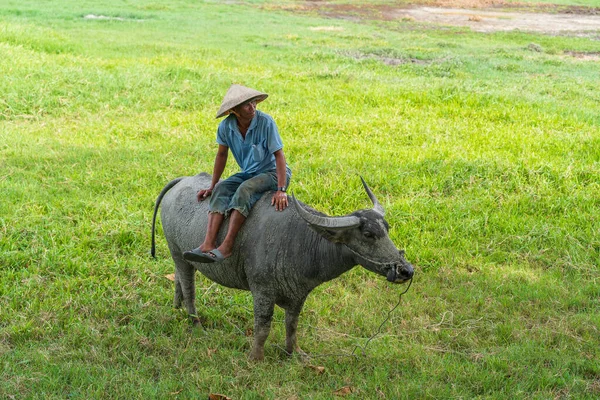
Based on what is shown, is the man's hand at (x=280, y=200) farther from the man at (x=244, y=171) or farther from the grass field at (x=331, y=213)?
the grass field at (x=331, y=213)

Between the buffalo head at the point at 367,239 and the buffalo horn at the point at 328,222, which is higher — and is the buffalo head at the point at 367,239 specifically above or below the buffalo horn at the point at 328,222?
below

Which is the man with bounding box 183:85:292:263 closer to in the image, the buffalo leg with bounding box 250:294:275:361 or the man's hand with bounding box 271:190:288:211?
the man's hand with bounding box 271:190:288:211

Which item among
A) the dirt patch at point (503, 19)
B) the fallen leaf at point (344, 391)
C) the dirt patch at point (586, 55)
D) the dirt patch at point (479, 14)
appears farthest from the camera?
the dirt patch at point (479, 14)

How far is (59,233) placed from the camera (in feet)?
21.0

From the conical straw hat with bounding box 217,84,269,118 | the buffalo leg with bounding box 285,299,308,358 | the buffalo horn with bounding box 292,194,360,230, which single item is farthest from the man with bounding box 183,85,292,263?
the buffalo leg with bounding box 285,299,308,358

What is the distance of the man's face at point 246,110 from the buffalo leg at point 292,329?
1336 mm

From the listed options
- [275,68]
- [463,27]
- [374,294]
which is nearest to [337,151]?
[374,294]

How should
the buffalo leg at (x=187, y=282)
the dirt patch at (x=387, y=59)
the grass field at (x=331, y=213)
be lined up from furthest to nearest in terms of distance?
the dirt patch at (x=387, y=59), the buffalo leg at (x=187, y=282), the grass field at (x=331, y=213)

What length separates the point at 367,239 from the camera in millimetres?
4055

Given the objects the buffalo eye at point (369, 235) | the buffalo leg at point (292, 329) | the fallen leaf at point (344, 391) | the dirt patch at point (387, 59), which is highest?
the buffalo eye at point (369, 235)

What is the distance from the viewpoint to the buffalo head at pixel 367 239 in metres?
3.98

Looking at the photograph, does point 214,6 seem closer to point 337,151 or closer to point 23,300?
point 337,151

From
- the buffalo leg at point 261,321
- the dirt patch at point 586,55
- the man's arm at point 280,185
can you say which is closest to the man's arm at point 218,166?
the man's arm at point 280,185

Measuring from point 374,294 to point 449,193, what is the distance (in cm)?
236
